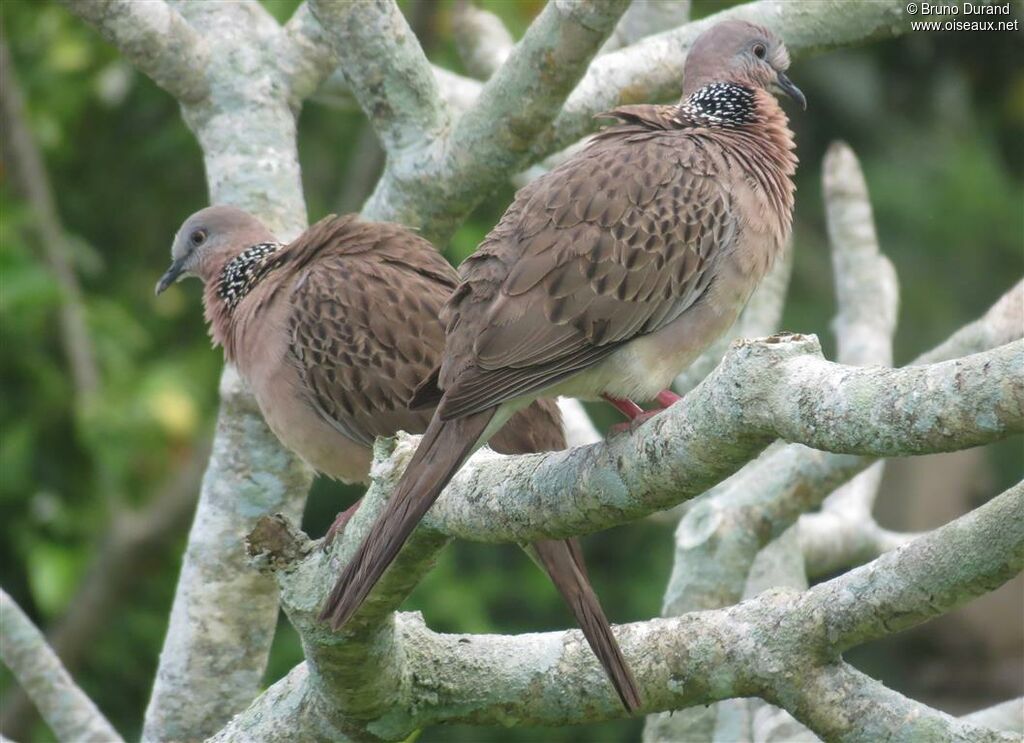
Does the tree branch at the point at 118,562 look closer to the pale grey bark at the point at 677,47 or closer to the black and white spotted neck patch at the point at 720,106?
the pale grey bark at the point at 677,47

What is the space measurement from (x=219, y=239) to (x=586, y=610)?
2064 mm

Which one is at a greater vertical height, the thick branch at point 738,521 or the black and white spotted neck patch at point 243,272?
the black and white spotted neck patch at point 243,272

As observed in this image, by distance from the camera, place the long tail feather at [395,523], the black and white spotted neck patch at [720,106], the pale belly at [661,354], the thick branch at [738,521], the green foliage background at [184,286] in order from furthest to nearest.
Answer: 1. the green foliage background at [184,286]
2. the thick branch at [738,521]
3. the black and white spotted neck patch at [720,106]
4. the pale belly at [661,354]
5. the long tail feather at [395,523]

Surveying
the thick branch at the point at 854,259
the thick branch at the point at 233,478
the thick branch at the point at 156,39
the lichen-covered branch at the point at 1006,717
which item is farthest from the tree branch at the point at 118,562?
the lichen-covered branch at the point at 1006,717

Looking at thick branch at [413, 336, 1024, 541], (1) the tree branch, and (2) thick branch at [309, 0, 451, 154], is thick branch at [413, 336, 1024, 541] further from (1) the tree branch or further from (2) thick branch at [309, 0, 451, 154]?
(1) the tree branch

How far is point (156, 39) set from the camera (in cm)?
467

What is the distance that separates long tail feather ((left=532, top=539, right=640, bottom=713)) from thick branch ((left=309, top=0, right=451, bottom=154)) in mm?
1475

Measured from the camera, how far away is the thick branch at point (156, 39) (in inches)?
181

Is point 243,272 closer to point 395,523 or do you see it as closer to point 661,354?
point 661,354

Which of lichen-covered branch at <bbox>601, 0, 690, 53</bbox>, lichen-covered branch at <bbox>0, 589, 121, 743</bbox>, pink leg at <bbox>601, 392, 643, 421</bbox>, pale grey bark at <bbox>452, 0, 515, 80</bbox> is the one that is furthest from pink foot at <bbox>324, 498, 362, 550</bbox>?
pale grey bark at <bbox>452, 0, 515, 80</bbox>

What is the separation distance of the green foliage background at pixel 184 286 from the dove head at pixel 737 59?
230 cm

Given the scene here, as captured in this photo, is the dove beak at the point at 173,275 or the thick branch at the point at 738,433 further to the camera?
the dove beak at the point at 173,275

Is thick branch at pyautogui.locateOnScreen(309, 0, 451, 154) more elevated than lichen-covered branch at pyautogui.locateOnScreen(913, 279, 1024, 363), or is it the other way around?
thick branch at pyautogui.locateOnScreen(309, 0, 451, 154)

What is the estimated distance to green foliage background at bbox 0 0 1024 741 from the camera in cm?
678
